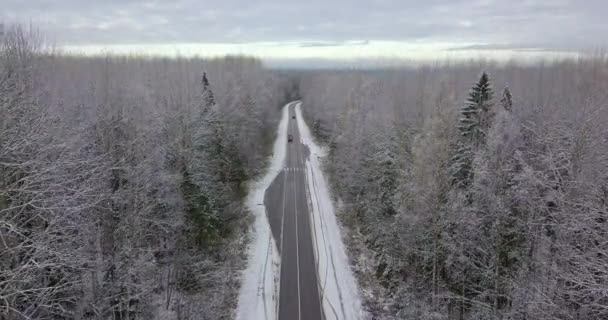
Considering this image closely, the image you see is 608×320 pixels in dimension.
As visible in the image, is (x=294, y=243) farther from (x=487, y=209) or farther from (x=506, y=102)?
(x=506, y=102)

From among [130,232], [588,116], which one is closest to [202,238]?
[130,232]

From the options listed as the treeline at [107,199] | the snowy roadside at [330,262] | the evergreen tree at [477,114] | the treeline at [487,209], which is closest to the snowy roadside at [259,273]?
the treeline at [107,199]

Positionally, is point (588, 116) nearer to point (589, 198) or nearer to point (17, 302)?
point (589, 198)

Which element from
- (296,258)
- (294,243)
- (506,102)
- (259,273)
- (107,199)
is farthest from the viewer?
(294,243)

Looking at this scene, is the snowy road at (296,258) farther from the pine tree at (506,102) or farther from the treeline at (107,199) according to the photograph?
the pine tree at (506,102)

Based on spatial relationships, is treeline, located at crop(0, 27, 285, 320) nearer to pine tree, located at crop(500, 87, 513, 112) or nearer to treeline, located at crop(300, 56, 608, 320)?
treeline, located at crop(300, 56, 608, 320)

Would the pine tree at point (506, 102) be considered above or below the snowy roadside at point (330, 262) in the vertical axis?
above

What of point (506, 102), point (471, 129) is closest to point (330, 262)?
point (471, 129)
